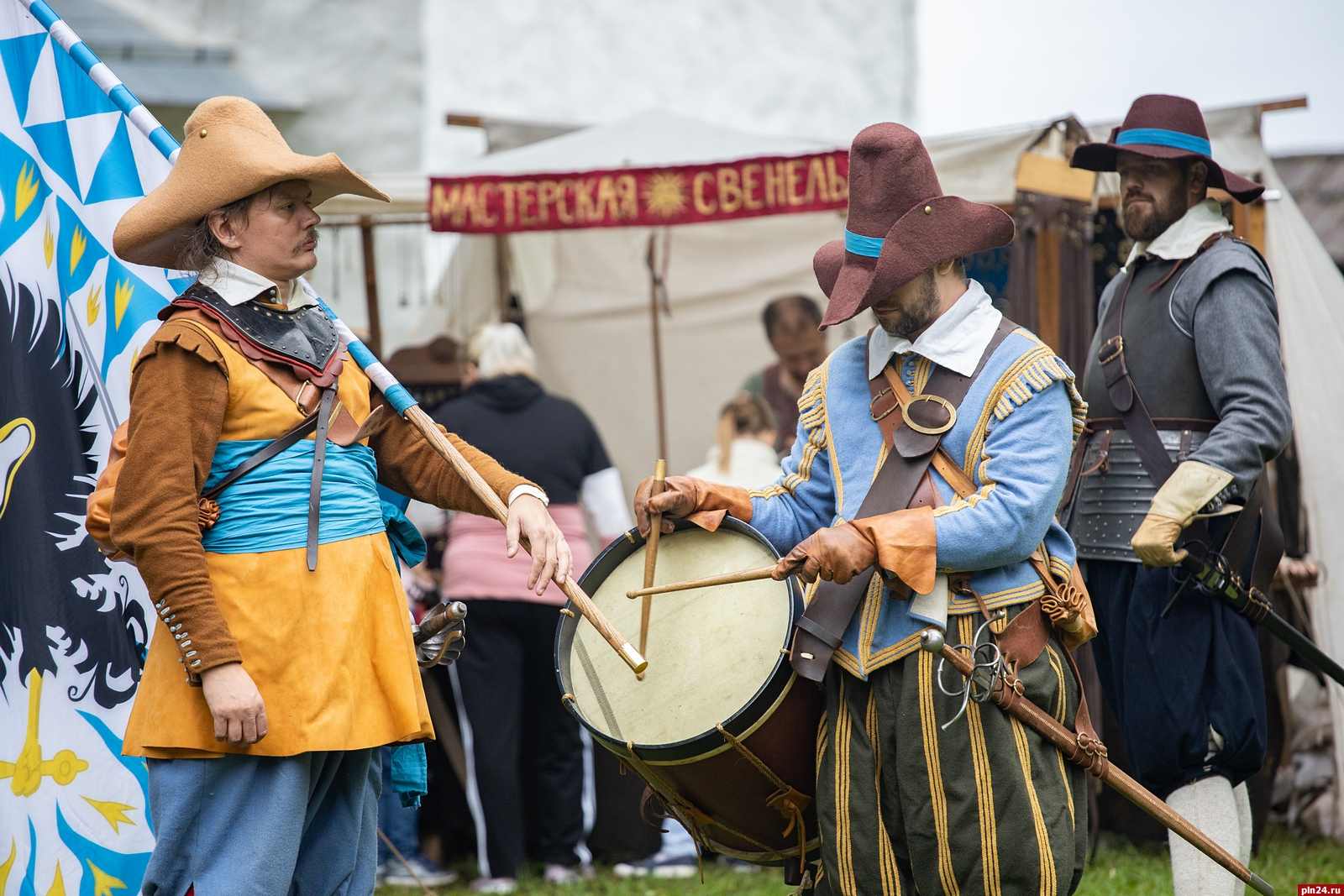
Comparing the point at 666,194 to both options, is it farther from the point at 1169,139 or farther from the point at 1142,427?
the point at 1142,427

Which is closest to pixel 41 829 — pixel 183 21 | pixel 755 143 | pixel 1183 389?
pixel 1183 389

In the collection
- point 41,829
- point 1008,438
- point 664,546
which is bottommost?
point 41,829

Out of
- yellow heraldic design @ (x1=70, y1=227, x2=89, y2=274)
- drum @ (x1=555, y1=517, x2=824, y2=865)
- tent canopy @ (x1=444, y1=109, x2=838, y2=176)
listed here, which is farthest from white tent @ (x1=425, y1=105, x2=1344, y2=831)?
drum @ (x1=555, y1=517, x2=824, y2=865)

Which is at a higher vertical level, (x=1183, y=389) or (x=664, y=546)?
(x=1183, y=389)

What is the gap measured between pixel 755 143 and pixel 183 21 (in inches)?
313

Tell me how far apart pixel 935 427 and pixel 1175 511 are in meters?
0.83

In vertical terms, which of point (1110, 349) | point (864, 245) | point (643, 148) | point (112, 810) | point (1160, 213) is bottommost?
point (112, 810)

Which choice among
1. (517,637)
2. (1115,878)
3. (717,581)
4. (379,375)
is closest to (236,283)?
(379,375)

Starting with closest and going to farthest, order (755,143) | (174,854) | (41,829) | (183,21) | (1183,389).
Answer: (174,854), (41,829), (1183,389), (755,143), (183,21)

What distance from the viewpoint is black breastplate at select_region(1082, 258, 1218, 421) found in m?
3.38

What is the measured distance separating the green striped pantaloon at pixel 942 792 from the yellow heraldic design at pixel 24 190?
90.3 inches

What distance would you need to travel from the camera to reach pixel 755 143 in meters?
6.14

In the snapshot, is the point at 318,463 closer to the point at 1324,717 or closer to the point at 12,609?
the point at 12,609

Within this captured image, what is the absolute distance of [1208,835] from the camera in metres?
3.25
